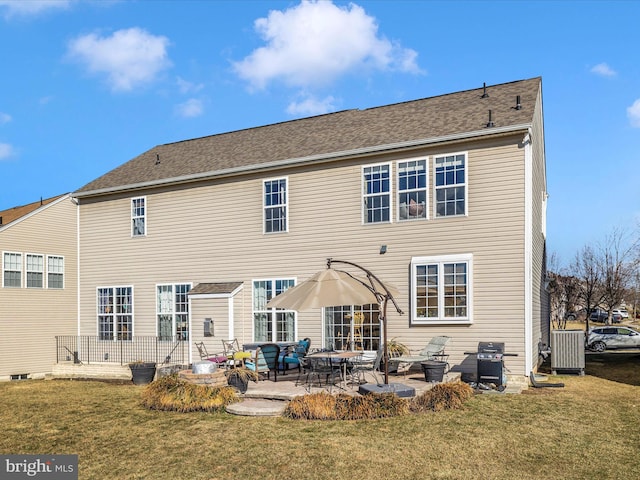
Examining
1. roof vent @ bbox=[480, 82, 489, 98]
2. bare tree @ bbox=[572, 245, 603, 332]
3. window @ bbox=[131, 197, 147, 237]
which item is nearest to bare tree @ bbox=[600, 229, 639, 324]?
bare tree @ bbox=[572, 245, 603, 332]

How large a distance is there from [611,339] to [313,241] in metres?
17.6

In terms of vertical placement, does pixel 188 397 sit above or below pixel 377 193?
below

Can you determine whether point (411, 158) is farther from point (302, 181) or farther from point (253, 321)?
point (253, 321)

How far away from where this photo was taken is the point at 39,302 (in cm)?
1872

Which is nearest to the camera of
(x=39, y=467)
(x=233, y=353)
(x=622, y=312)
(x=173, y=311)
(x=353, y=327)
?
(x=39, y=467)

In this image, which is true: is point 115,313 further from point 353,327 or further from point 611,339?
point 611,339

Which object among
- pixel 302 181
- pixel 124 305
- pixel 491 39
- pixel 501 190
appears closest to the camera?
pixel 491 39

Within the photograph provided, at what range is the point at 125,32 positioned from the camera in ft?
43.6

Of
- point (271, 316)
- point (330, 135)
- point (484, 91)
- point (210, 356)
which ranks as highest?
point (484, 91)

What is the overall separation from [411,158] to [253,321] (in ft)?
21.4

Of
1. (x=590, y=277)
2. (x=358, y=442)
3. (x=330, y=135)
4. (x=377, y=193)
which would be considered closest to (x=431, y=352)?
(x=377, y=193)

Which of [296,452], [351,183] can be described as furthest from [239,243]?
[296,452]

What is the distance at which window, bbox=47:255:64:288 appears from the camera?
19.2m

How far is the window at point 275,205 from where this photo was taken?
635 inches
